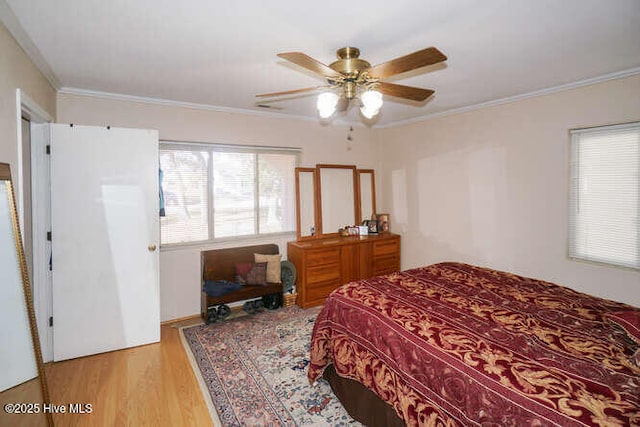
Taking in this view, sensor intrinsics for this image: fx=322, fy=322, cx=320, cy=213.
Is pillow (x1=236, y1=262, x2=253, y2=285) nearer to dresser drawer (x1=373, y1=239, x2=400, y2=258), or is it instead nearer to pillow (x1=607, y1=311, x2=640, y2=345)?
dresser drawer (x1=373, y1=239, x2=400, y2=258)

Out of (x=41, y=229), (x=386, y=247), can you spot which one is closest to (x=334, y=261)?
(x=386, y=247)

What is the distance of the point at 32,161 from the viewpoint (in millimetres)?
2855

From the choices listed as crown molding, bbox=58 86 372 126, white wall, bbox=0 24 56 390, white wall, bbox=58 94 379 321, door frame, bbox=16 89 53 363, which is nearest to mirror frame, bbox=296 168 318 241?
white wall, bbox=58 94 379 321

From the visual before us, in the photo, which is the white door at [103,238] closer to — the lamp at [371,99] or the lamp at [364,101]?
the lamp at [364,101]

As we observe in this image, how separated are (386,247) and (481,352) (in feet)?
11.0

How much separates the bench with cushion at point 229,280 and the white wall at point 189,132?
15cm

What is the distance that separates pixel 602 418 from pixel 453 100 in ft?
11.1

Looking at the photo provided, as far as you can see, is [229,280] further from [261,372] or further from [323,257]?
[261,372]

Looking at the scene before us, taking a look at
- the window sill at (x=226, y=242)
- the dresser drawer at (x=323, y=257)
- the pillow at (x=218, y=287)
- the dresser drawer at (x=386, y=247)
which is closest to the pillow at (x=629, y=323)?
the dresser drawer at (x=323, y=257)

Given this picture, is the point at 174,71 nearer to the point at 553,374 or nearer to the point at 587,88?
the point at 553,374

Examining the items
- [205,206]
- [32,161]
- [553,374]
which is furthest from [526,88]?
[32,161]

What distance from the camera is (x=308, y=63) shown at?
1.80m

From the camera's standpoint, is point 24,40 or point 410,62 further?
point 24,40

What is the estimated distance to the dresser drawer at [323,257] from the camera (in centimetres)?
420
